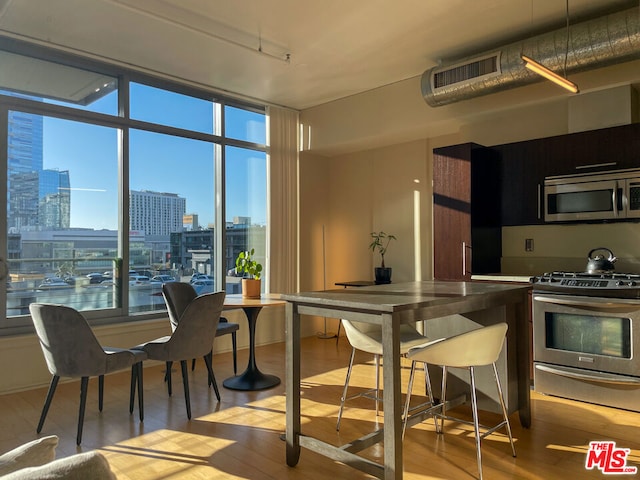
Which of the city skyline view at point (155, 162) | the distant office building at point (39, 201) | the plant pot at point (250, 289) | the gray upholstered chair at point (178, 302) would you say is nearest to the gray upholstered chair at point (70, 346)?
the gray upholstered chair at point (178, 302)

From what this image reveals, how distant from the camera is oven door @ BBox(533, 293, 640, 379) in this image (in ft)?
11.4

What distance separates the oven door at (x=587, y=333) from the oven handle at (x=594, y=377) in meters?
0.04

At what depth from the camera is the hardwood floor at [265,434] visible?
8.55 ft

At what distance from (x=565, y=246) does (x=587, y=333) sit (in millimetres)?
1122

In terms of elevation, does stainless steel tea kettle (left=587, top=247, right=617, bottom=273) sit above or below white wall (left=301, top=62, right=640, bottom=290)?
below

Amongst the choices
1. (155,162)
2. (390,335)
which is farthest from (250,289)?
(390,335)

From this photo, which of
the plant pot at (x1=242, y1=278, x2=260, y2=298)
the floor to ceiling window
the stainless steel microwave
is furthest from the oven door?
the floor to ceiling window

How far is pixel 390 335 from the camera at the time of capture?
213 centimetres

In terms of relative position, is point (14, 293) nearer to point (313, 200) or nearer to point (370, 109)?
point (313, 200)

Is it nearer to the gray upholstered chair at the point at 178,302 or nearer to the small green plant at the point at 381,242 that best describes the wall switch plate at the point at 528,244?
the small green plant at the point at 381,242

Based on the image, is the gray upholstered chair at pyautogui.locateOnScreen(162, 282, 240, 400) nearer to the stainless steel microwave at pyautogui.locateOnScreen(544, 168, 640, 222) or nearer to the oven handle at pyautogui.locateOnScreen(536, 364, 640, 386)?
the oven handle at pyautogui.locateOnScreen(536, 364, 640, 386)

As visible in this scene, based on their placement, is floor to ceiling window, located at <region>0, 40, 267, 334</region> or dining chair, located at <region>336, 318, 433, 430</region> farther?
floor to ceiling window, located at <region>0, 40, 267, 334</region>

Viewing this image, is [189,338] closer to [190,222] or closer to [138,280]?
[138,280]

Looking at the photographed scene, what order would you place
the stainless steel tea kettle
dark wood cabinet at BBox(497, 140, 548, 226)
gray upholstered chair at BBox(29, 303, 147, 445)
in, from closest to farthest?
1. gray upholstered chair at BBox(29, 303, 147, 445)
2. the stainless steel tea kettle
3. dark wood cabinet at BBox(497, 140, 548, 226)
